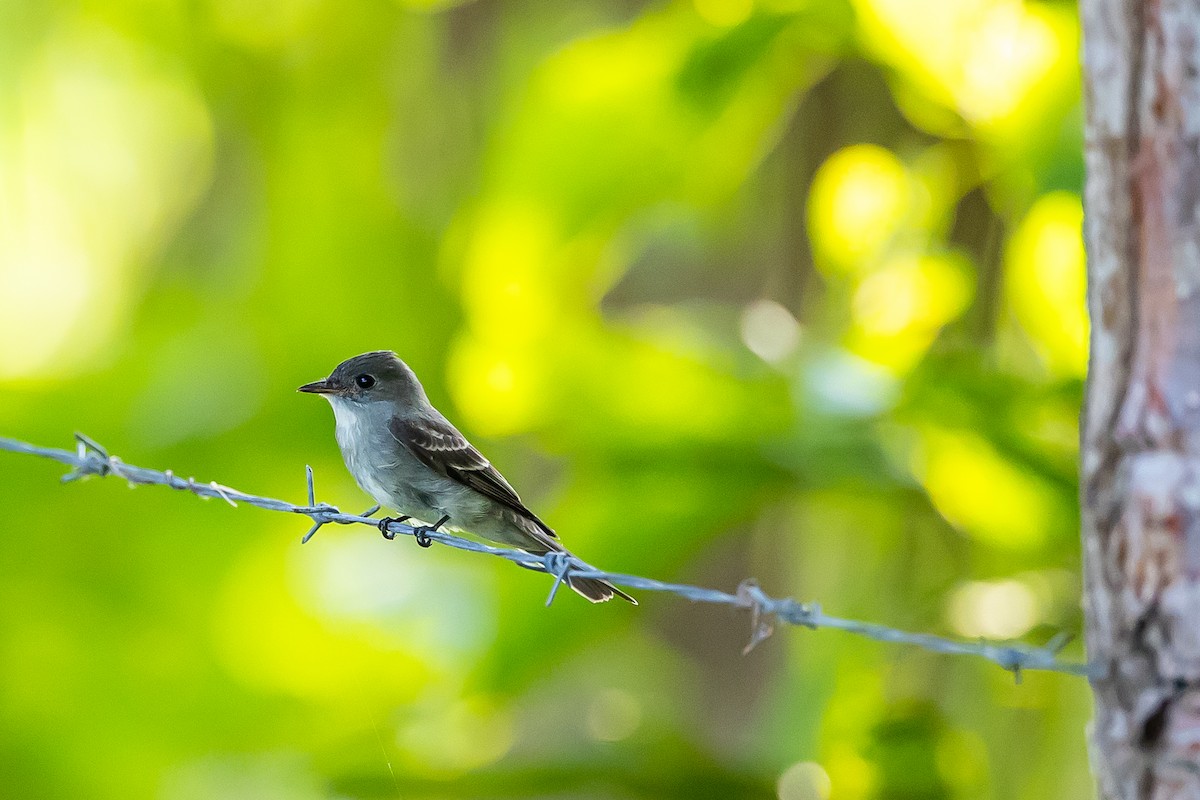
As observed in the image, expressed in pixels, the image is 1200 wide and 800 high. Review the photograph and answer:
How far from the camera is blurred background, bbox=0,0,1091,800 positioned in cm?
197

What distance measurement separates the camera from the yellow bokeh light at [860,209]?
2.15 m

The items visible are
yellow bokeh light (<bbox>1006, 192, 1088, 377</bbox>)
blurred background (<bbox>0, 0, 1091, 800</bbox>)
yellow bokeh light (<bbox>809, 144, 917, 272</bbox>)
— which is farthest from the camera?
yellow bokeh light (<bbox>809, 144, 917, 272</bbox>)

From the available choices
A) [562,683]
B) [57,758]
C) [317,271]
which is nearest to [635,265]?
[317,271]

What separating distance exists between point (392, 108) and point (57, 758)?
193cm

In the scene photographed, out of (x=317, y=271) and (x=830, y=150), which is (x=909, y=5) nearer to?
(x=830, y=150)

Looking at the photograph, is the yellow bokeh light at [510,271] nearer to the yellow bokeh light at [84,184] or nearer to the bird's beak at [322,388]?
the bird's beak at [322,388]

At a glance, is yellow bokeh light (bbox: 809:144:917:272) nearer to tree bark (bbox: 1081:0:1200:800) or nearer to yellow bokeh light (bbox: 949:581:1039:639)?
yellow bokeh light (bbox: 949:581:1039:639)

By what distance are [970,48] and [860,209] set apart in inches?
12.8

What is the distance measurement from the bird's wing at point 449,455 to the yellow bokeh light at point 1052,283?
3.58 feet

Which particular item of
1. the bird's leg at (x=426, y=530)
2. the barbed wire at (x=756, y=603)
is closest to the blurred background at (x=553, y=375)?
the bird's leg at (x=426, y=530)

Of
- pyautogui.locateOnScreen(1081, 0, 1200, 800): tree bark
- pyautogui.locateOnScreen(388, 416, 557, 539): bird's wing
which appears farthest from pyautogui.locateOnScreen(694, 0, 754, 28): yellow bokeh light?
pyautogui.locateOnScreen(1081, 0, 1200, 800): tree bark

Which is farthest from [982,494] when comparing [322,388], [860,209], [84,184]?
[84,184]

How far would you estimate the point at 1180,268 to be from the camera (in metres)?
0.83

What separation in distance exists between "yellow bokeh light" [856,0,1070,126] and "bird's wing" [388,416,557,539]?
1164mm
